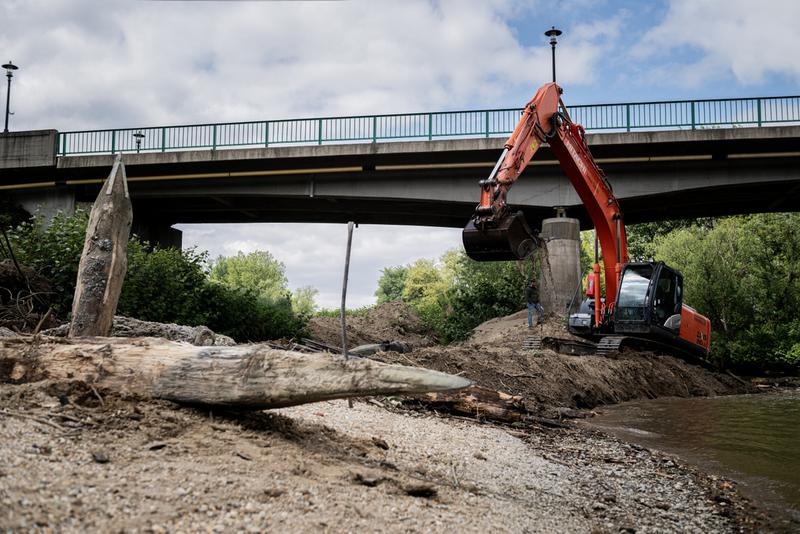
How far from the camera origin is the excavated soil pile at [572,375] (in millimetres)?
12672

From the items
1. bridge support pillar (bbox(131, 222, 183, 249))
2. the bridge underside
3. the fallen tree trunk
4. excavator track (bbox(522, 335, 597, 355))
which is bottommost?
the fallen tree trunk

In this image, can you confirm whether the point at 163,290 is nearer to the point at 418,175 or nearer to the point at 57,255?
the point at 57,255

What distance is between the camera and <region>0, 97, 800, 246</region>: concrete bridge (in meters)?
23.2

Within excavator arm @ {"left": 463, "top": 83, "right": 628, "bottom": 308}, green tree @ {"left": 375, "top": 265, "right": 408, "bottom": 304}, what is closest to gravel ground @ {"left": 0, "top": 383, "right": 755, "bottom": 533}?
excavator arm @ {"left": 463, "top": 83, "right": 628, "bottom": 308}

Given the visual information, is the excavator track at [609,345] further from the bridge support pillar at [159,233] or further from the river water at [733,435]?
the bridge support pillar at [159,233]

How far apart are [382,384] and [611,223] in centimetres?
1381

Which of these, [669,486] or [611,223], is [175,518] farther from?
[611,223]

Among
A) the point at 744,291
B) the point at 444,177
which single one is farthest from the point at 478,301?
the point at 744,291

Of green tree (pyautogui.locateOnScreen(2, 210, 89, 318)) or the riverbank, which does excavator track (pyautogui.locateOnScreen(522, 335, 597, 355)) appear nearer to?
the riverbank

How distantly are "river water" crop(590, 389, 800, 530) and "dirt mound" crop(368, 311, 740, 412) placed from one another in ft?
2.08

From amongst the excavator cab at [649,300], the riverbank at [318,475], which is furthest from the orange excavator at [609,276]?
the riverbank at [318,475]

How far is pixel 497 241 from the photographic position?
11258 millimetres

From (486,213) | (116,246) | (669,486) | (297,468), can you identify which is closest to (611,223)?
(486,213)

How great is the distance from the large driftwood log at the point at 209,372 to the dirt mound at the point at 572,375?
605 centimetres
